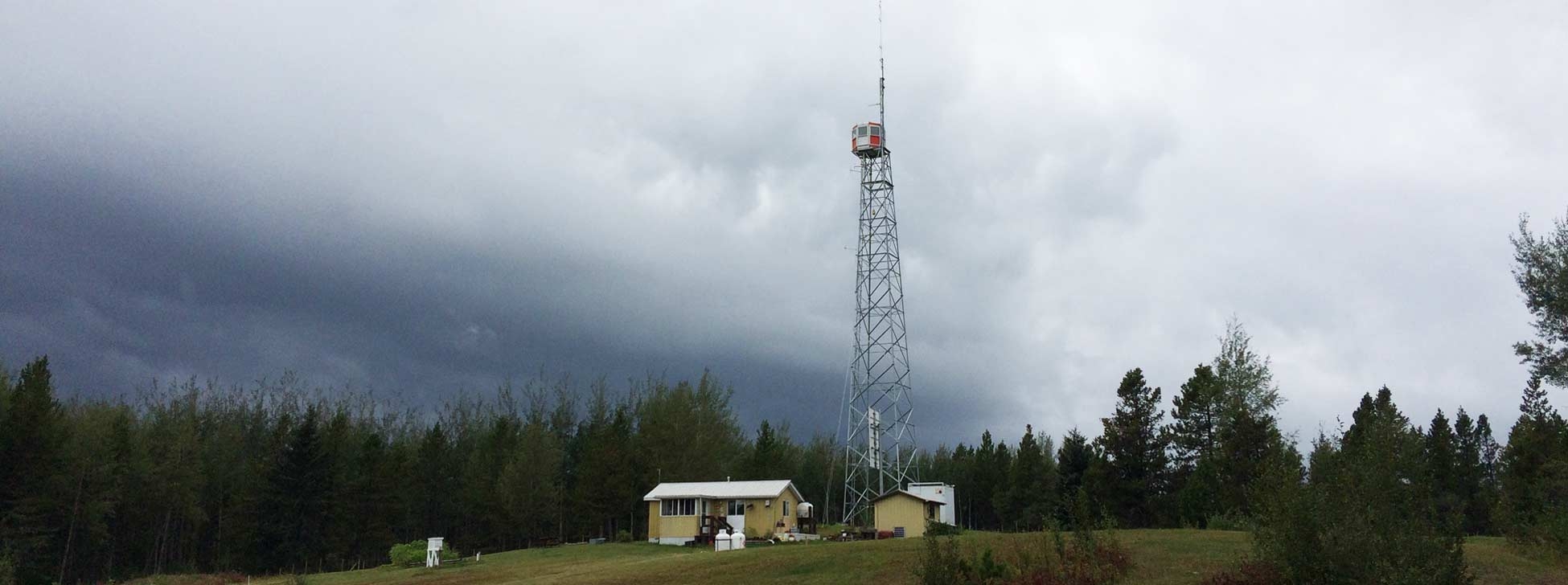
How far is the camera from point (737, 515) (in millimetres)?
56625

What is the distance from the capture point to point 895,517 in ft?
176

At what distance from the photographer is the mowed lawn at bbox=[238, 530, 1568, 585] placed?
28.0 meters

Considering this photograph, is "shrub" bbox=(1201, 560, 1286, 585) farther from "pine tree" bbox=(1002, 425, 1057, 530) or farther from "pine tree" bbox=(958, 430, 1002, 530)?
"pine tree" bbox=(958, 430, 1002, 530)

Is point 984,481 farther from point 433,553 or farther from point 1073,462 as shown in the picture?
point 433,553

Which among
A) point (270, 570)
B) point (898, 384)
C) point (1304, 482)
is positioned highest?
point (898, 384)

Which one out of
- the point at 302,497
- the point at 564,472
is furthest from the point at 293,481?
the point at 564,472

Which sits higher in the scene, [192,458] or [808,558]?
[192,458]

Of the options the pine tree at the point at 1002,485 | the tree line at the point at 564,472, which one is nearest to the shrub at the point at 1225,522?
the tree line at the point at 564,472

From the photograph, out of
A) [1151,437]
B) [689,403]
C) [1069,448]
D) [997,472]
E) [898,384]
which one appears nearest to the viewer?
[1151,437]

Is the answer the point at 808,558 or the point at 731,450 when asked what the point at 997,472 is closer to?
the point at 731,450

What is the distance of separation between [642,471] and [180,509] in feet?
105

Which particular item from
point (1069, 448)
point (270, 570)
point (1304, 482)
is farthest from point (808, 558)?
point (270, 570)

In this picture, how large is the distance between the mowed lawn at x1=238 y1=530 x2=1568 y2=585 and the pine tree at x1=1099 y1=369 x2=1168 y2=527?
15.9 m

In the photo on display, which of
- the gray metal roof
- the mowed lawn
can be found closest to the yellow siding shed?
the gray metal roof
